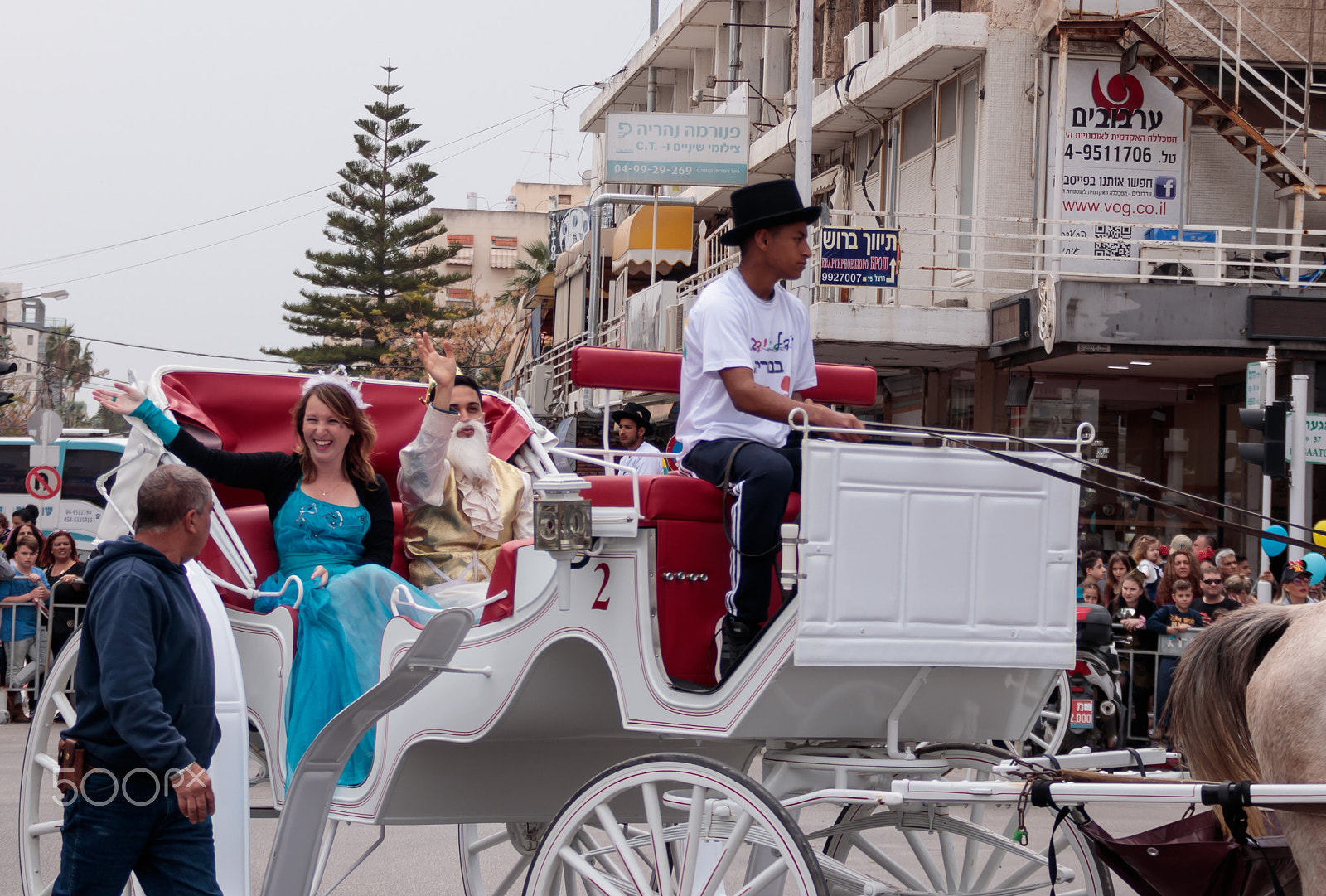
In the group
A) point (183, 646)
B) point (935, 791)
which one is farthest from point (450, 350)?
point (935, 791)

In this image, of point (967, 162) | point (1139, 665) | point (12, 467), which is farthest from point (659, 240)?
point (1139, 665)

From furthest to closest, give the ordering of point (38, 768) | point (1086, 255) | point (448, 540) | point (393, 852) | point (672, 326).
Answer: point (672, 326), point (1086, 255), point (393, 852), point (448, 540), point (38, 768)

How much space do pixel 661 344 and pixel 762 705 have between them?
20700mm

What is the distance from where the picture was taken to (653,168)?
19.6 m

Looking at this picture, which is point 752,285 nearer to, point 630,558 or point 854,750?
point 630,558

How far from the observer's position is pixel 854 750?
13.7ft

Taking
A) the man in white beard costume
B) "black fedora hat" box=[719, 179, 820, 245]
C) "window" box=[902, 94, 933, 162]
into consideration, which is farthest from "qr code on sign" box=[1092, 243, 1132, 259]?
"black fedora hat" box=[719, 179, 820, 245]

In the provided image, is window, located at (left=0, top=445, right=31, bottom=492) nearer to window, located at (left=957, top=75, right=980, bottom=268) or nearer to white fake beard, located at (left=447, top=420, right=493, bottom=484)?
window, located at (left=957, top=75, right=980, bottom=268)

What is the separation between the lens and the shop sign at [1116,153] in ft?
62.3

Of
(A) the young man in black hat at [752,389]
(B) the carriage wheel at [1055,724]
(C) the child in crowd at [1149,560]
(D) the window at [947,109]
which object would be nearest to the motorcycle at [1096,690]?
(B) the carriage wheel at [1055,724]

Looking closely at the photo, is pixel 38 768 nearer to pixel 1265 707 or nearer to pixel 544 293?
pixel 1265 707

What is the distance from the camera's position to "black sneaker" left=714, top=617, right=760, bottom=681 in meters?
3.98

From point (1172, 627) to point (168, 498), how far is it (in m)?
8.63

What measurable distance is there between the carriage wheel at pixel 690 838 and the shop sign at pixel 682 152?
16282 millimetres
